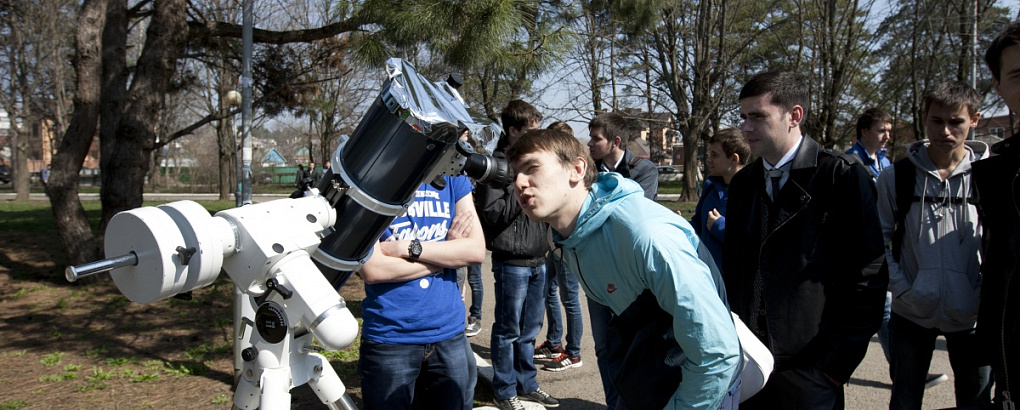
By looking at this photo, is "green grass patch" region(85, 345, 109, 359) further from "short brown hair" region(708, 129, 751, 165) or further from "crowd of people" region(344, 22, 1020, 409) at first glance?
"short brown hair" region(708, 129, 751, 165)

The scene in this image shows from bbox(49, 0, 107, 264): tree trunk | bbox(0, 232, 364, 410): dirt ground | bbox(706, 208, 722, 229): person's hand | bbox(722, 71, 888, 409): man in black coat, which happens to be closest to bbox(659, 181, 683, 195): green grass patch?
bbox(49, 0, 107, 264): tree trunk

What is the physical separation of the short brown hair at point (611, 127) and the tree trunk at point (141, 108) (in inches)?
204

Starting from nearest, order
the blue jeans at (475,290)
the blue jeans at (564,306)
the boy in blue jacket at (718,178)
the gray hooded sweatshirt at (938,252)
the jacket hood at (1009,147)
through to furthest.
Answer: the jacket hood at (1009,147)
the gray hooded sweatshirt at (938,252)
the boy in blue jacket at (718,178)
the blue jeans at (564,306)
the blue jeans at (475,290)

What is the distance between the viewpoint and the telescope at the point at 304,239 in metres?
1.58

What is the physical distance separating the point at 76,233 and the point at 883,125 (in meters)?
8.50

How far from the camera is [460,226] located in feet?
9.14

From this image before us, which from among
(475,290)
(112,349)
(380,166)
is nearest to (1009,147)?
(380,166)

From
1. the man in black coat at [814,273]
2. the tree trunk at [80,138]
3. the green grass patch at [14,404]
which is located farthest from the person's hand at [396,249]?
the tree trunk at [80,138]

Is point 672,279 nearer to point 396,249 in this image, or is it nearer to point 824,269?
point 824,269

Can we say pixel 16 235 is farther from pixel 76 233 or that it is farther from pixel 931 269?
pixel 931 269

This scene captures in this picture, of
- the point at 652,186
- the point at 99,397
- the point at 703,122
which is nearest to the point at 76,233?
the point at 99,397

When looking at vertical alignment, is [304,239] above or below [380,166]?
below

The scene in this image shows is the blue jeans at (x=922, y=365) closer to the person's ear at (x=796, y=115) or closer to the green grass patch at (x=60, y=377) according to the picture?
the person's ear at (x=796, y=115)

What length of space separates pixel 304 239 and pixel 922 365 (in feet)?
9.38
